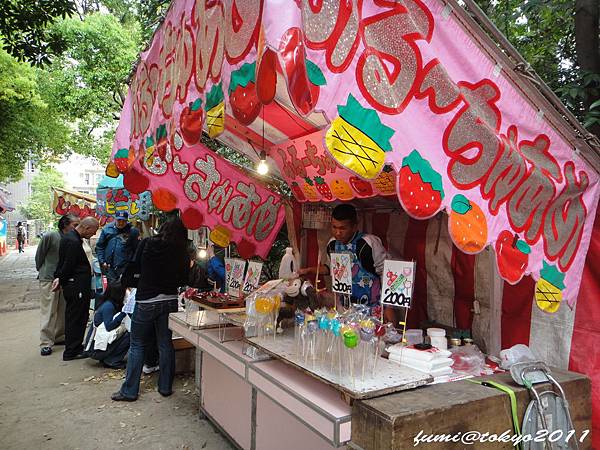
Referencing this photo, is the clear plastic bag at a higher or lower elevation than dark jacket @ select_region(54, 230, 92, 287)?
lower

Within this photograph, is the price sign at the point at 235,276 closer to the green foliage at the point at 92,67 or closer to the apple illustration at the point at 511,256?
the apple illustration at the point at 511,256

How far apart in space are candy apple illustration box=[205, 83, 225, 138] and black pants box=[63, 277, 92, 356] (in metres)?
4.85

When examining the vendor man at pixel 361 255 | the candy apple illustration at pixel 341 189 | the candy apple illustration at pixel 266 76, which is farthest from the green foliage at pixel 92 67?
the candy apple illustration at pixel 266 76

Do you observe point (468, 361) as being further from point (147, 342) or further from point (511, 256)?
point (147, 342)

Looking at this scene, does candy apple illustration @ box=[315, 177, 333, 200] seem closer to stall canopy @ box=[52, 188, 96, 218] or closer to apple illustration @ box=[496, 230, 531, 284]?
apple illustration @ box=[496, 230, 531, 284]

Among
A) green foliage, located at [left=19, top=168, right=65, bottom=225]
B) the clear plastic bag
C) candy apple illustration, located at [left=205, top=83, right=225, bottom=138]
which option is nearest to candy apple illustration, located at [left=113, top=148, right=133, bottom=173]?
candy apple illustration, located at [left=205, top=83, right=225, bottom=138]

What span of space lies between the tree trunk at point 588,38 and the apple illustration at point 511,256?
1.86 metres

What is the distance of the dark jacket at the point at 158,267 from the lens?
4.27 metres

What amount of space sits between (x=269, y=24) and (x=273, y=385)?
1923 mm

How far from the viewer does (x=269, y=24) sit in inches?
58.2

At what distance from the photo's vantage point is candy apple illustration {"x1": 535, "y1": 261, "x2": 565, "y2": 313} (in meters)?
2.26

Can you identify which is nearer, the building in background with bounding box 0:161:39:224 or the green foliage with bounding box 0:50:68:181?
the green foliage with bounding box 0:50:68:181

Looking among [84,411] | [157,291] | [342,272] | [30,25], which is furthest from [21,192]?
[342,272]

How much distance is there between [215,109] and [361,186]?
219 centimetres
